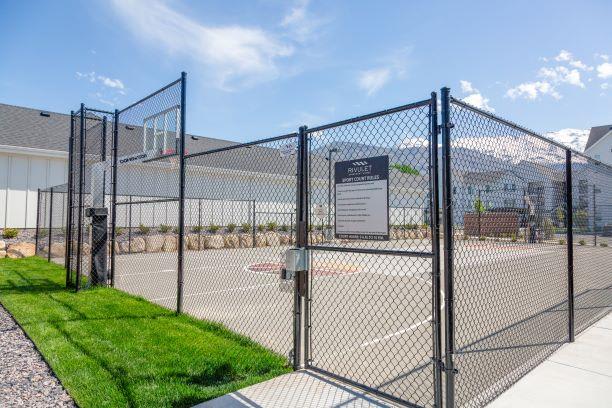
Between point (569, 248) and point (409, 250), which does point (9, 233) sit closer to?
point (409, 250)

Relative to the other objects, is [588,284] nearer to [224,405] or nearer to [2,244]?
[224,405]

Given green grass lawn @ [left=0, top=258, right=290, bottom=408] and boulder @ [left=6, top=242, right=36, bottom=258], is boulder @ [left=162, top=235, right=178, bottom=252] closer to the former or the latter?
boulder @ [left=6, top=242, right=36, bottom=258]

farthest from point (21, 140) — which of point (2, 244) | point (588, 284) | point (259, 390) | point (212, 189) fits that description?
point (588, 284)

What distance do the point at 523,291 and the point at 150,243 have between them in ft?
44.7

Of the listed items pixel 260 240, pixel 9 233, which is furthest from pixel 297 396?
pixel 260 240

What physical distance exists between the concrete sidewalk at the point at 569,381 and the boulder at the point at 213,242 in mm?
15604

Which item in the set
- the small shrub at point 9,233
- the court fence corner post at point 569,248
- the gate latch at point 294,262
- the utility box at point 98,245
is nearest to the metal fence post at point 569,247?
the court fence corner post at point 569,248

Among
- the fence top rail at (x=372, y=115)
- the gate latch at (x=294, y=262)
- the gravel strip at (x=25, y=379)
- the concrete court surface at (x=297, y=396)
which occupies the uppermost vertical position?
the fence top rail at (x=372, y=115)

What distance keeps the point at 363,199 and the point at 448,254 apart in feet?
2.97

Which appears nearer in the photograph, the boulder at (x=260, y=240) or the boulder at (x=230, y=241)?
the boulder at (x=230, y=241)

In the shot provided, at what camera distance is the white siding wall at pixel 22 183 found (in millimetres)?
15555

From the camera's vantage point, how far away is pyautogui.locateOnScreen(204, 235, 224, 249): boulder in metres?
18.5

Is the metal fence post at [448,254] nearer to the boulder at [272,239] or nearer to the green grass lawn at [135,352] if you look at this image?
the green grass lawn at [135,352]

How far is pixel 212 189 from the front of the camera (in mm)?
21141
